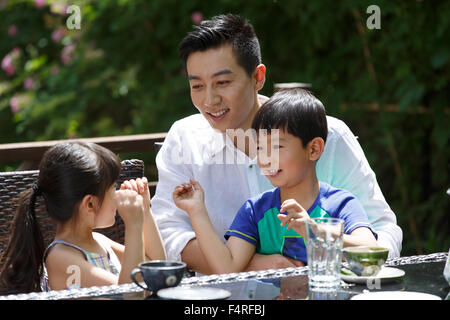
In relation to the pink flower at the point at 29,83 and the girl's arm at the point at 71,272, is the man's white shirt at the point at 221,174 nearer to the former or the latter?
the girl's arm at the point at 71,272

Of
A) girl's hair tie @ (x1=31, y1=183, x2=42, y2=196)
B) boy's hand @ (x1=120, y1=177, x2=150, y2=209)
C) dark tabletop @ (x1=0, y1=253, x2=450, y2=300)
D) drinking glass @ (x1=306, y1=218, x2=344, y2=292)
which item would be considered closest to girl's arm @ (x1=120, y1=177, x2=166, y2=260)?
boy's hand @ (x1=120, y1=177, x2=150, y2=209)

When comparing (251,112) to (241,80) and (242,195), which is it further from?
(242,195)

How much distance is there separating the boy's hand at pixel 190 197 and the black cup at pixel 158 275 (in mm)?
595

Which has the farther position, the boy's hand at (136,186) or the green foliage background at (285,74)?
Result: the green foliage background at (285,74)

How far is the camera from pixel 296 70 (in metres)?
4.91

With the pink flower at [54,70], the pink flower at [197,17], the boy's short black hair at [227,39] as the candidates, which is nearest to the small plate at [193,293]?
the boy's short black hair at [227,39]

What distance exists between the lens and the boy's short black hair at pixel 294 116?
2.02 meters

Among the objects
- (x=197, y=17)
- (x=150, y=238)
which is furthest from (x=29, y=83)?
(x=150, y=238)

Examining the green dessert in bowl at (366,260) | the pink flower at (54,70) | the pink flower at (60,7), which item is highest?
the pink flower at (60,7)

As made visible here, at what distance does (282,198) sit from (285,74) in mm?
3106
